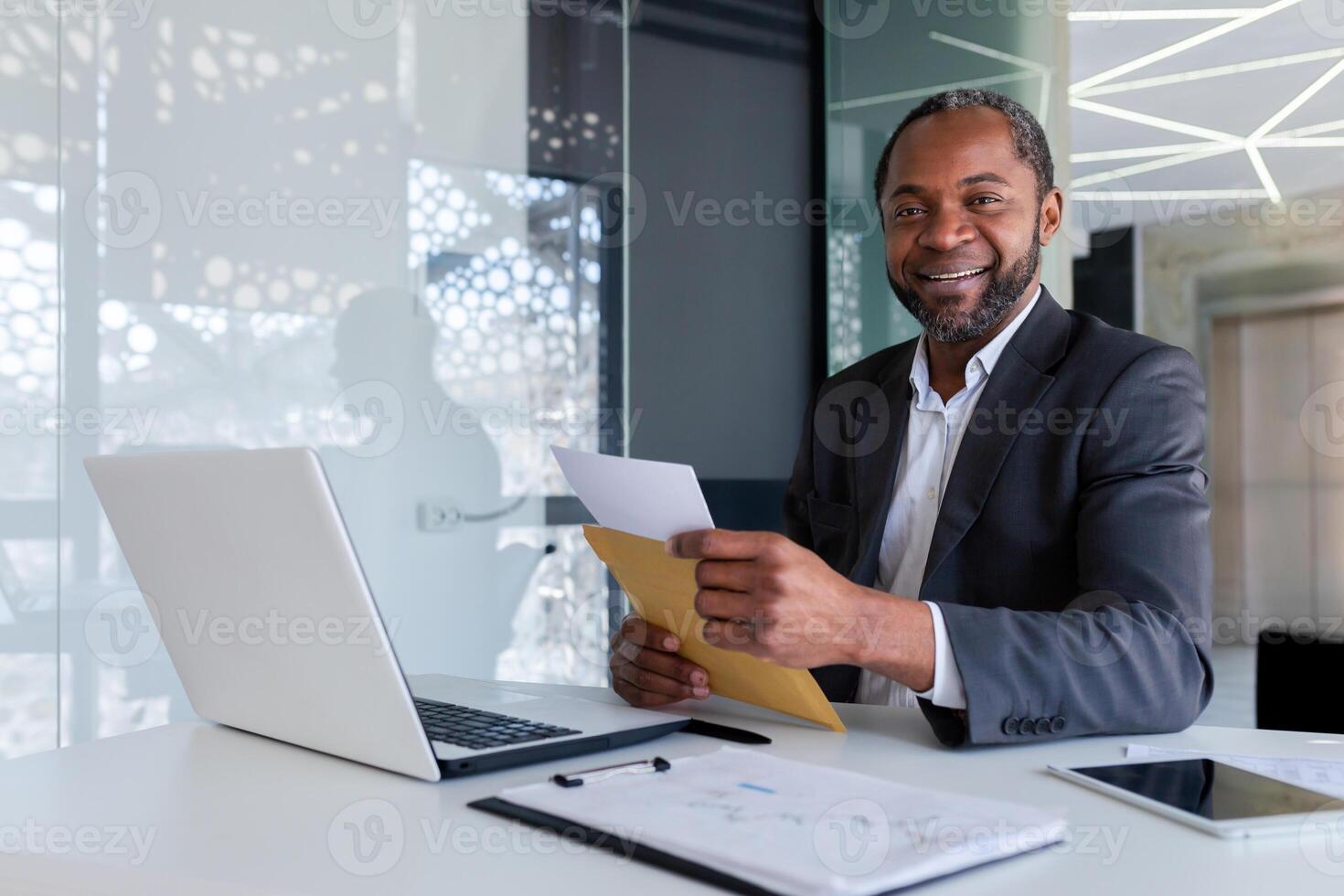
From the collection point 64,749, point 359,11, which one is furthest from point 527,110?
point 64,749

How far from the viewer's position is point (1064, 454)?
5.09ft

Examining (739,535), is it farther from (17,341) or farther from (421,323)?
(421,323)

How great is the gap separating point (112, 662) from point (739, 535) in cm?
200

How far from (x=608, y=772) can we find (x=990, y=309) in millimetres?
1133

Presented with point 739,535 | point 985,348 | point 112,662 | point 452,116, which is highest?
point 452,116

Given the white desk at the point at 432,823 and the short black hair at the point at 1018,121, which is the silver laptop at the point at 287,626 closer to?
the white desk at the point at 432,823

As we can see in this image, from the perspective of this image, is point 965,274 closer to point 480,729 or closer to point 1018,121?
point 1018,121

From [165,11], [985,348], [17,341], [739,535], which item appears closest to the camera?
[739,535]

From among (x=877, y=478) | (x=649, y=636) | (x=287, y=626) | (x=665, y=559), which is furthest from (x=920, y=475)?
(x=287, y=626)

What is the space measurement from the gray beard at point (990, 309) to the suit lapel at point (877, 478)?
0.31 feet

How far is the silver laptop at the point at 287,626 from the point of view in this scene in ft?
3.10

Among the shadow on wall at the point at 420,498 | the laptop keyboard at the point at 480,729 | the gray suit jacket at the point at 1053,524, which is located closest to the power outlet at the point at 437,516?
the shadow on wall at the point at 420,498

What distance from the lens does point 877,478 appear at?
A: 1.81 metres

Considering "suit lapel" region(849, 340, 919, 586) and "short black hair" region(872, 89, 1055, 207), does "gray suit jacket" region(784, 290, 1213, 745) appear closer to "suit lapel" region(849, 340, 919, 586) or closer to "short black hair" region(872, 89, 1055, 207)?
"suit lapel" region(849, 340, 919, 586)
